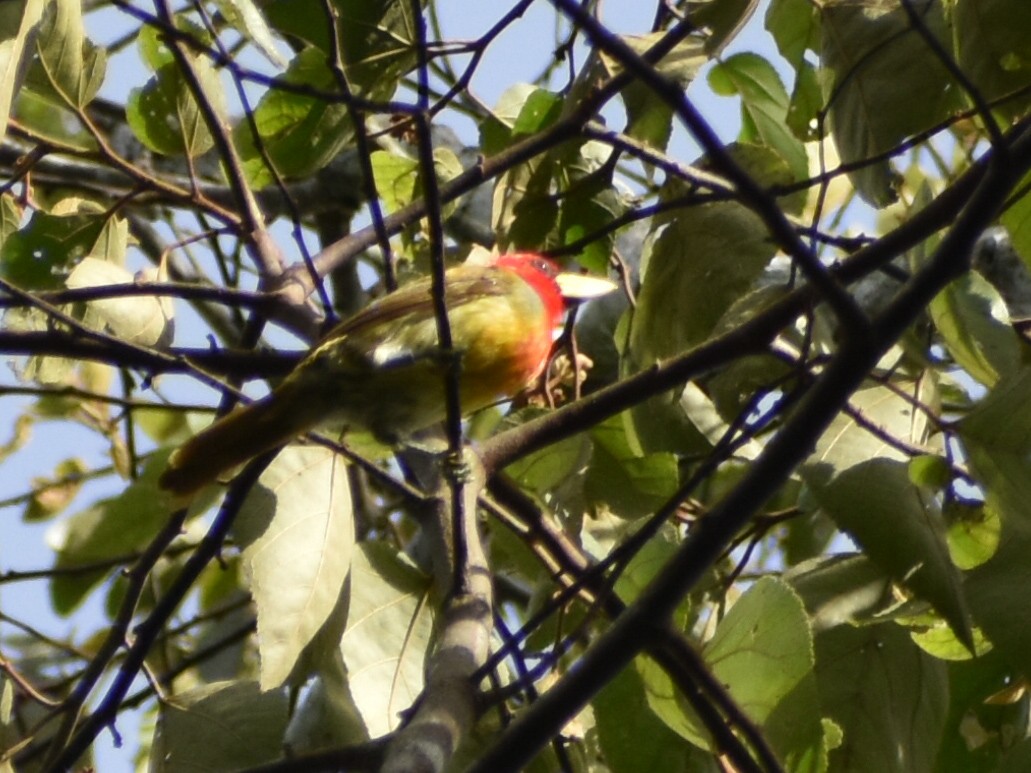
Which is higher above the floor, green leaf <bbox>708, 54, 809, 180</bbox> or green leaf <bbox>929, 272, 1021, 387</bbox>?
green leaf <bbox>708, 54, 809, 180</bbox>

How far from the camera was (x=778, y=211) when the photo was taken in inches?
60.4

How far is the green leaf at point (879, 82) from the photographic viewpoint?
7.77ft

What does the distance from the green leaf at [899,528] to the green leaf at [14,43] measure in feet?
4.43

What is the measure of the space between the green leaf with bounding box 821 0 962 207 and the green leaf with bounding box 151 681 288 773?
55.0 inches

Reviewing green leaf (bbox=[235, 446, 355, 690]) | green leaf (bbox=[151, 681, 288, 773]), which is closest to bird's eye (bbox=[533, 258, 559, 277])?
green leaf (bbox=[235, 446, 355, 690])

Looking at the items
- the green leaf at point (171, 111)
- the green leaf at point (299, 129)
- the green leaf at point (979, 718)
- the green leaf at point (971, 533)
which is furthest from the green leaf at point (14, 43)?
the green leaf at point (979, 718)

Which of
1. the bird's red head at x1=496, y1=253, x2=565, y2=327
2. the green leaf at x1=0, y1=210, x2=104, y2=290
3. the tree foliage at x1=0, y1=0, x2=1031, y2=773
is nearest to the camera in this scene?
the tree foliage at x1=0, y1=0, x2=1031, y2=773

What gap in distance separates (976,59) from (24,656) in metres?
3.26

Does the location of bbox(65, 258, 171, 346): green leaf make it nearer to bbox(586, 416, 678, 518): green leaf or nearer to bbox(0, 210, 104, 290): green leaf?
bbox(0, 210, 104, 290): green leaf

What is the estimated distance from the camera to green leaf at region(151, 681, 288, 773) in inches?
101

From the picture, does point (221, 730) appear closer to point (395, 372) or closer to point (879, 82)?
point (395, 372)

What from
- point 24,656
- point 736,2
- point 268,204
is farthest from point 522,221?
point 24,656

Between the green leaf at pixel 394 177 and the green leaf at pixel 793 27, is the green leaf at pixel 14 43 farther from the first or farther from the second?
the green leaf at pixel 793 27

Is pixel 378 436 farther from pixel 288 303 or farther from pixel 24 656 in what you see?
pixel 24 656
